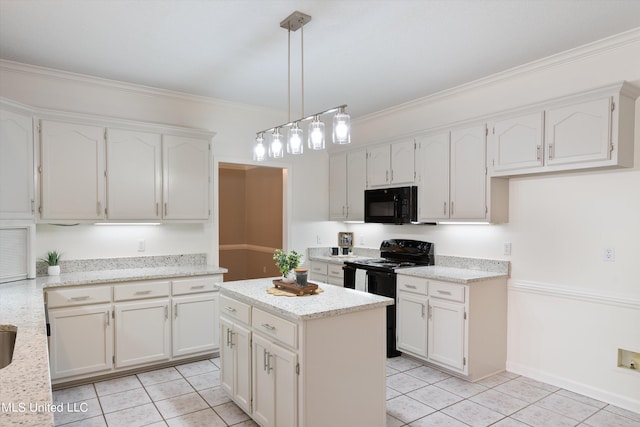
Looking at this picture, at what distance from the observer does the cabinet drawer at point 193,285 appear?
3713 millimetres

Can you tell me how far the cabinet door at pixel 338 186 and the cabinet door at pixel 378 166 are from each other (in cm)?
45

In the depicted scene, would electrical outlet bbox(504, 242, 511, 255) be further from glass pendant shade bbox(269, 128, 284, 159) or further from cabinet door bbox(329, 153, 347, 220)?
glass pendant shade bbox(269, 128, 284, 159)

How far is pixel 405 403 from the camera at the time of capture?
9.96 feet

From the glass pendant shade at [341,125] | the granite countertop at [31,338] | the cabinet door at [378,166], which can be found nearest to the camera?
the granite countertop at [31,338]

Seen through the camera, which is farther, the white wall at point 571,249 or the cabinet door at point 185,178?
the cabinet door at point 185,178

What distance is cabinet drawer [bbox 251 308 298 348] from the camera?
7.23ft

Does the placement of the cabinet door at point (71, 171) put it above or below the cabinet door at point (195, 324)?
above

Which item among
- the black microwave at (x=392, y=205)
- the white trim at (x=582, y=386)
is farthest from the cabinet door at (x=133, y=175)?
the white trim at (x=582, y=386)

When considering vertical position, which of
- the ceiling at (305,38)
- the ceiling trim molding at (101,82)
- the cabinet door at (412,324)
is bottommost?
the cabinet door at (412,324)

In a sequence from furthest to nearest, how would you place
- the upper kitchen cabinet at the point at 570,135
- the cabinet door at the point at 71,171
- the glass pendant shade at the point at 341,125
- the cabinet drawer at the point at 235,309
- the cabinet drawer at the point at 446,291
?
1. the cabinet drawer at the point at 446,291
2. the cabinet door at the point at 71,171
3. the upper kitchen cabinet at the point at 570,135
4. the cabinet drawer at the point at 235,309
5. the glass pendant shade at the point at 341,125

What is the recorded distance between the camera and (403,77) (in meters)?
3.71

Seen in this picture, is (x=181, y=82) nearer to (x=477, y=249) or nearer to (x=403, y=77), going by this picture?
(x=403, y=77)

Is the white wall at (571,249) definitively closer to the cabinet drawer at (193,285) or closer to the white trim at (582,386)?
the white trim at (582,386)

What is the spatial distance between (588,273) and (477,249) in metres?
0.96
